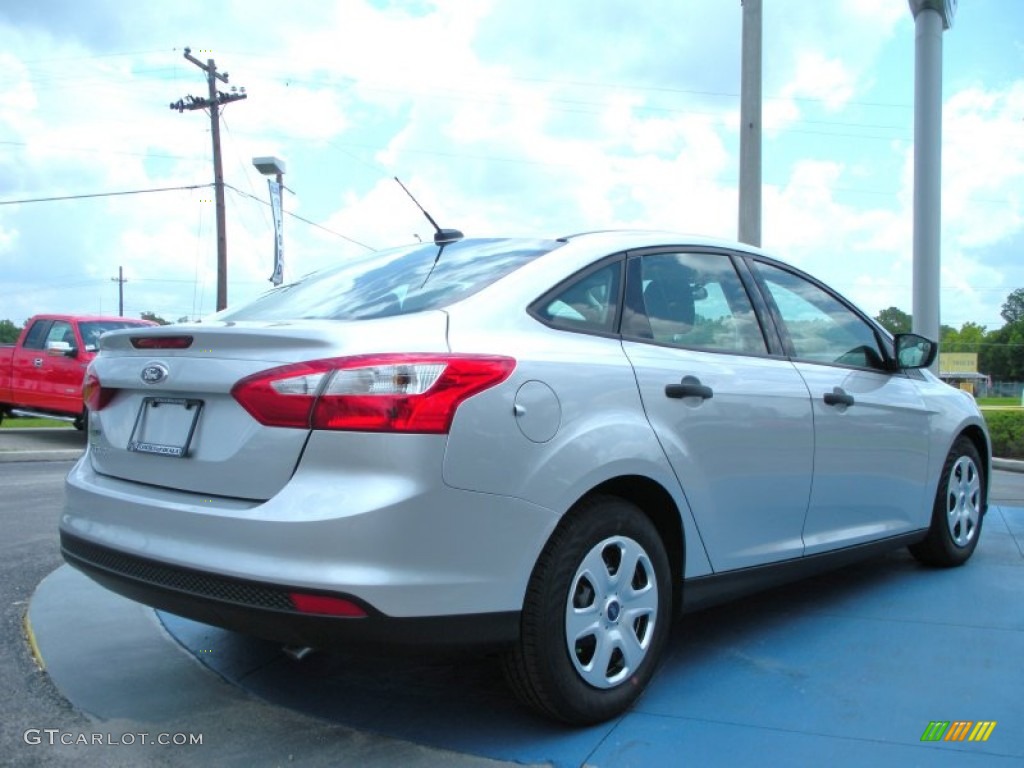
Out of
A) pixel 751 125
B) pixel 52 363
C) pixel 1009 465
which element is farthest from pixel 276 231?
pixel 1009 465

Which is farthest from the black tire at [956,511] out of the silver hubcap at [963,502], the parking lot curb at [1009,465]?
the parking lot curb at [1009,465]

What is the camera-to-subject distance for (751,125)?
31.9 ft

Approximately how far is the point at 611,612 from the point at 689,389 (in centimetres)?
84

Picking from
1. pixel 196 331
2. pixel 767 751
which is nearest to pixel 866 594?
pixel 767 751

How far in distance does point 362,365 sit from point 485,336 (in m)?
0.40

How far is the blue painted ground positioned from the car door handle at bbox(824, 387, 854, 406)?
1.00m

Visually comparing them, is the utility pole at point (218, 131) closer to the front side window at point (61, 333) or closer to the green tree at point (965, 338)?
the front side window at point (61, 333)

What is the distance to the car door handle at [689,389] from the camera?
312 centimetres

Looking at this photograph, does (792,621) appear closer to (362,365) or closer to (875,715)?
(875,715)

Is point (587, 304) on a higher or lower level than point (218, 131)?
lower

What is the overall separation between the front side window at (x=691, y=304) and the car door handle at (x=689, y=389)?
7.2 inches

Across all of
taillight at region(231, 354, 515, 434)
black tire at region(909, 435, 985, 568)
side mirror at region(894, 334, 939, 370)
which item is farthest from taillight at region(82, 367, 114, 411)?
black tire at region(909, 435, 985, 568)

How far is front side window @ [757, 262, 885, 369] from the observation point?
4027 millimetres

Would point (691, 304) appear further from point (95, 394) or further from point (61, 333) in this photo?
point (61, 333)
